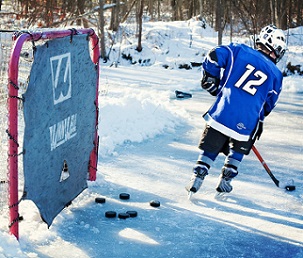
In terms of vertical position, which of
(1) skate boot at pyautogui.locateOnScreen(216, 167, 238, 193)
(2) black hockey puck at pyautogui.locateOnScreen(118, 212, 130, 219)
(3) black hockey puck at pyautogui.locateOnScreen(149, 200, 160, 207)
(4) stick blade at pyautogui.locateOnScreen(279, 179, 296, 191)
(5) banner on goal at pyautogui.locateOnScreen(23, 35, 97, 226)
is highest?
(5) banner on goal at pyautogui.locateOnScreen(23, 35, 97, 226)

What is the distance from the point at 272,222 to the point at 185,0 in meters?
26.7

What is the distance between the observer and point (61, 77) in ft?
11.3

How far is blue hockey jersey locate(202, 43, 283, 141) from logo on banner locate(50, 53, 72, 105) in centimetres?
104

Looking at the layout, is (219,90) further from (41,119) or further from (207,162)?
(41,119)

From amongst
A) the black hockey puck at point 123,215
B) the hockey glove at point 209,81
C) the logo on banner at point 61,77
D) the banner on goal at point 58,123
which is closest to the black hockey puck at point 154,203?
the black hockey puck at point 123,215

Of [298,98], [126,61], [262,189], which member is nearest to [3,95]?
[262,189]

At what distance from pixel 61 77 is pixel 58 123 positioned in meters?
0.28

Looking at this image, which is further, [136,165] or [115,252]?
[136,165]

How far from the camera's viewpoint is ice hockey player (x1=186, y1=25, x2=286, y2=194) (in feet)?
13.1

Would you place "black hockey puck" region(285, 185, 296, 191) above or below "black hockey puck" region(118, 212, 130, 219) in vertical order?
below

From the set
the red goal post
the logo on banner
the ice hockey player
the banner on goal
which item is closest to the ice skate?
the ice hockey player

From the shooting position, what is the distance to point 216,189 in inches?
171

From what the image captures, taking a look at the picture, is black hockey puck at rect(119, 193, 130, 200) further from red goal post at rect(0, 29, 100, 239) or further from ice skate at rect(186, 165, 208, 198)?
red goal post at rect(0, 29, 100, 239)

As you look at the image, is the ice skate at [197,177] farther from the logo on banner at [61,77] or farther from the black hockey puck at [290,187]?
the logo on banner at [61,77]
